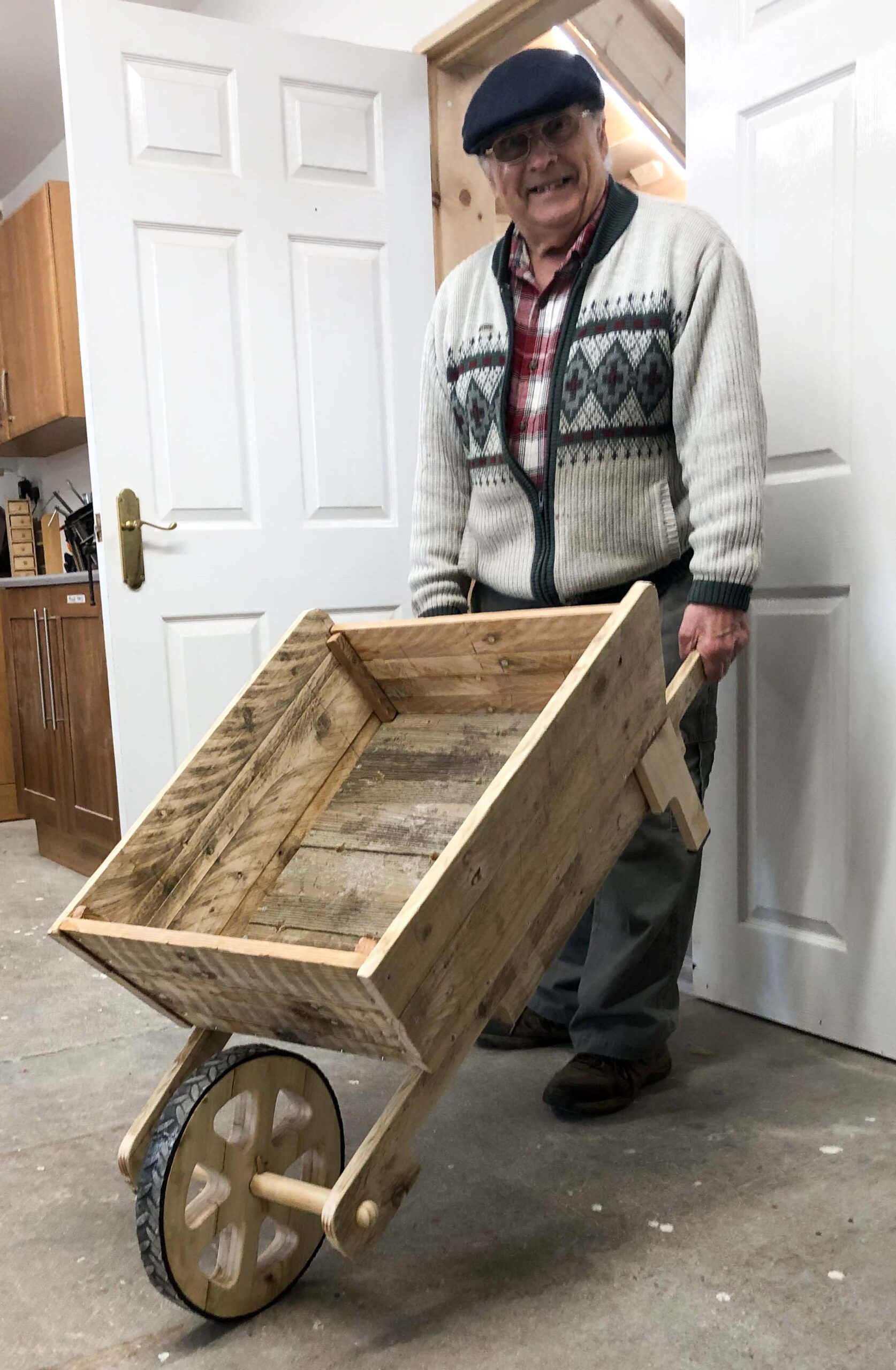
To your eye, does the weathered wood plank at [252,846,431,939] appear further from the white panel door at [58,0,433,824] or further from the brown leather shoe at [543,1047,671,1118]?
the white panel door at [58,0,433,824]

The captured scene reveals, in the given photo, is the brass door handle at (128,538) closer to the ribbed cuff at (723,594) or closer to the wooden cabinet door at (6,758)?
the ribbed cuff at (723,594)

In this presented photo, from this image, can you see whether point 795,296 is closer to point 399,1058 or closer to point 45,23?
point 399,1058

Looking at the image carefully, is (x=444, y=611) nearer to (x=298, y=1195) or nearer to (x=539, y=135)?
(x=539, y=135)

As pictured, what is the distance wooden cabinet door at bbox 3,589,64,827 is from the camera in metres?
3.56

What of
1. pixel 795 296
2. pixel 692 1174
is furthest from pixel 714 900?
pixel 795 296

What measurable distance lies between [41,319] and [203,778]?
319 cm

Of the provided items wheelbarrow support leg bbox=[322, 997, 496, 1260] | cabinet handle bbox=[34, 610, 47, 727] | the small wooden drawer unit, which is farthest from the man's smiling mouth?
the small wooden drawer unit

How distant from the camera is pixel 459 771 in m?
1.42

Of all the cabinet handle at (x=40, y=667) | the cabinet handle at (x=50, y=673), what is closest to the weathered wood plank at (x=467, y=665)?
the cabinet handle at (x=50, y=673)

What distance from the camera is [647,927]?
167cm

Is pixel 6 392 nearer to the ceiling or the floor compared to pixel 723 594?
nearer to the ceiling

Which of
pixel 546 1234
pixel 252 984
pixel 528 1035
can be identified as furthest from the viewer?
pixel 528 1035

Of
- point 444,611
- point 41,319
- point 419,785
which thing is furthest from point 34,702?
point 419,785

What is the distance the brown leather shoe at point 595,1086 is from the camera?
1624 mm
